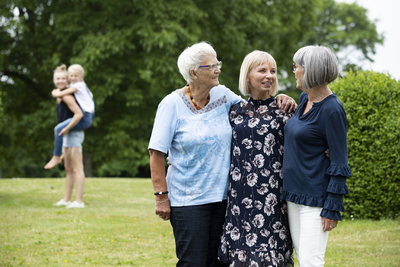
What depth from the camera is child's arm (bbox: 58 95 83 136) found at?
25.0 feet

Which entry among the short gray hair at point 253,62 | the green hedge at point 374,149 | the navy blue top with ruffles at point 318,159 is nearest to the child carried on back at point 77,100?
the green hedge at point 374,149

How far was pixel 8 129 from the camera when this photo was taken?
2262cm

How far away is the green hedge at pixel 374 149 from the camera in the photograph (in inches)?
265

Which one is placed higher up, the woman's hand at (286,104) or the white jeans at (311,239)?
the woman's hand at (286,104)

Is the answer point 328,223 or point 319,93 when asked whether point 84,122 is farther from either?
point 328,223

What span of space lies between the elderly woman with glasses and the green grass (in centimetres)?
182

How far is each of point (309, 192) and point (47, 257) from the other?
3418mm

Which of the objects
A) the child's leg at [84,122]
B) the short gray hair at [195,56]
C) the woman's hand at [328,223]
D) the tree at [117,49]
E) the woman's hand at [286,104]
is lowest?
the woman's hand at [328,223]

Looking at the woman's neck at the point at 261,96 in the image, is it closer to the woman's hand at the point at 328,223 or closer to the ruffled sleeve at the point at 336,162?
the ruffled sleeve at the point at 336,162

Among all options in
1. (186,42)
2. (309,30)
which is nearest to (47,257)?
(186,42)

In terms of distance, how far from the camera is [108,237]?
6.00 metres

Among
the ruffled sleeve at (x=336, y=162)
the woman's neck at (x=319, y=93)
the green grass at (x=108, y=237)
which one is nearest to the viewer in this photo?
the ruffled sleeve at (x=336, y=162)

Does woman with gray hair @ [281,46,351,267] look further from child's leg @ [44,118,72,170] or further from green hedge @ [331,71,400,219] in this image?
child's leg @ [44,118,72,170]

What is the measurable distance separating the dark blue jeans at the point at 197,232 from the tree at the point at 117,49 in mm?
11360
